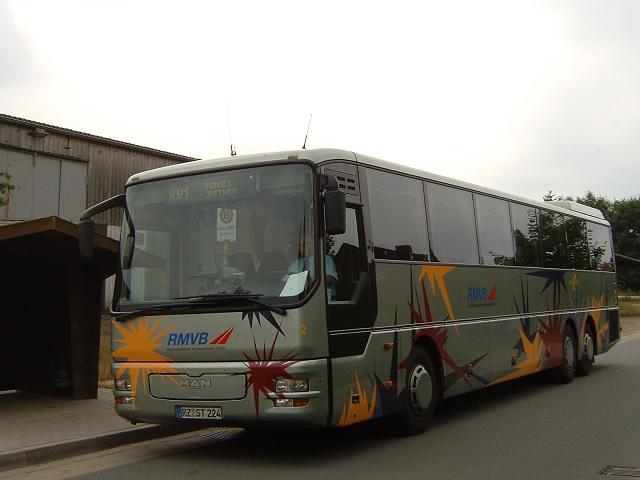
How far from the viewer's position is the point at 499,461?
6945 millimetres

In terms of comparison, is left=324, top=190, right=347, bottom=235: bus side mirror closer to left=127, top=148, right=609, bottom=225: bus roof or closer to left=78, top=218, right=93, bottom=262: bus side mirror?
left=127, top=148, right=609, bottom=225: bus roof

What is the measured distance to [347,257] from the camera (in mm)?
7363

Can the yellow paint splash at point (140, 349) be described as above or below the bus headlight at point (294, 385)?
above

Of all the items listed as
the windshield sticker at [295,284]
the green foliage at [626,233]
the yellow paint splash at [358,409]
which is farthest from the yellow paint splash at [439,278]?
the green foliage at [626,233]

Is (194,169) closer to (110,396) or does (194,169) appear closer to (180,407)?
(180,407)

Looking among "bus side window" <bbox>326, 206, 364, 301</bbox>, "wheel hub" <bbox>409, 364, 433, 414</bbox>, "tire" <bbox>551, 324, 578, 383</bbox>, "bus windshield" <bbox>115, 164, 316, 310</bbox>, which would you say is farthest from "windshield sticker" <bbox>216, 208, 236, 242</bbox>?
"tire" <bbox>551, 324, 578, 383</bbox>

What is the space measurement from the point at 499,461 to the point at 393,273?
2.27 meters

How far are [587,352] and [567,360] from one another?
1246 mm

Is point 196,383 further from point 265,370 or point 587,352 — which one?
point 587,352

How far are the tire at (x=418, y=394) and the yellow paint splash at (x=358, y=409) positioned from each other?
2.36 feet

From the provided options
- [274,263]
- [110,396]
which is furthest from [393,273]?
[110,396]

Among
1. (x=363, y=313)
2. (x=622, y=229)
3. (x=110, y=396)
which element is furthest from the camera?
(x=622, y=229)

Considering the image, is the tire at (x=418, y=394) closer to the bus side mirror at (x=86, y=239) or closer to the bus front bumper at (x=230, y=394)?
the bus front bumper at (x=230, y=394)

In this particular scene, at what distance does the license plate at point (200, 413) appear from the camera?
271 inches
